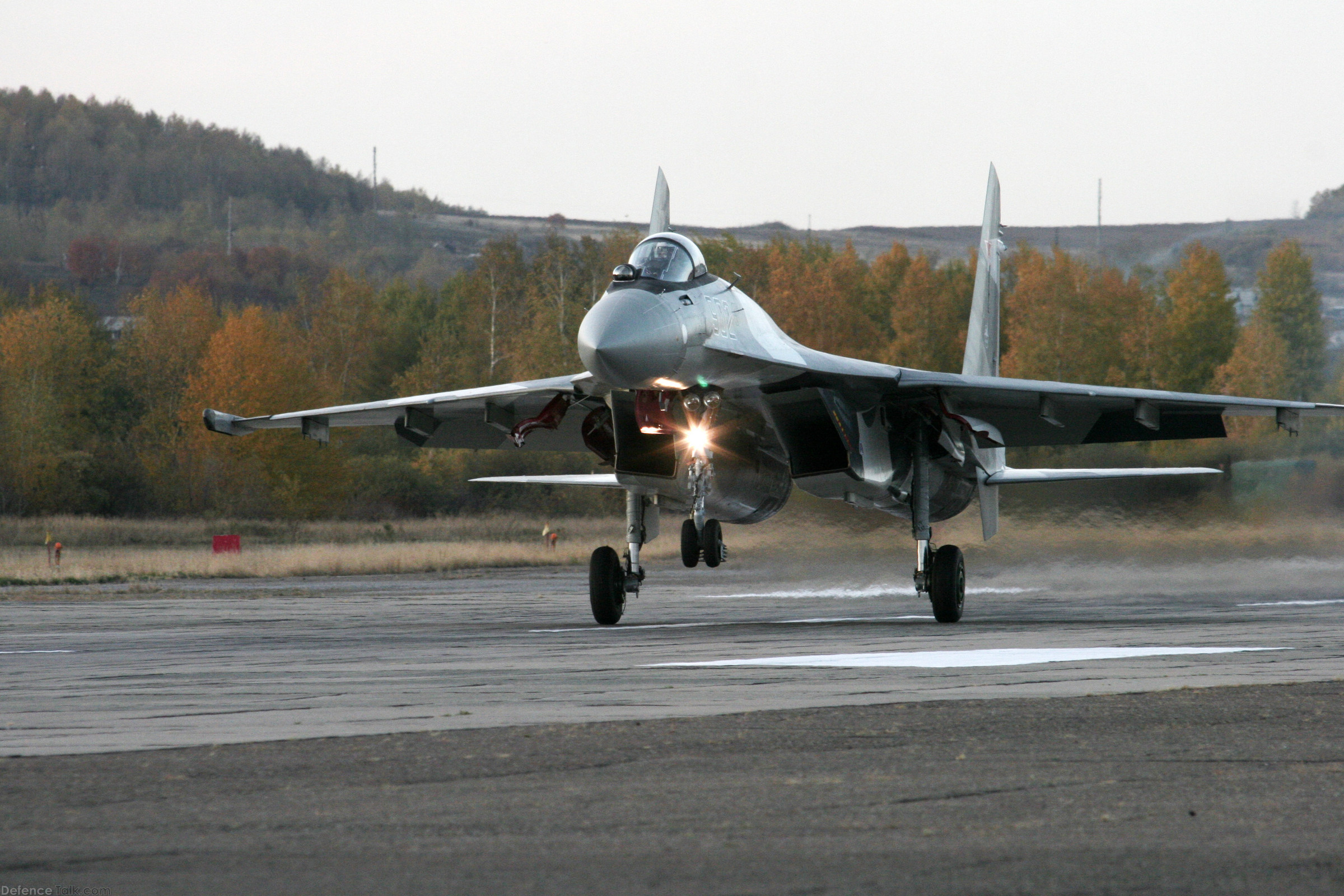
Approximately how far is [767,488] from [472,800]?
11207 mm

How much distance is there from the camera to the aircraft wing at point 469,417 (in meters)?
14.7

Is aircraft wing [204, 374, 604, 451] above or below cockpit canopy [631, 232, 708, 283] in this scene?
below

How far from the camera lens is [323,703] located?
746 centimetres

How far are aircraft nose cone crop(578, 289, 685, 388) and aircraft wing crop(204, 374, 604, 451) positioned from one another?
1.87m

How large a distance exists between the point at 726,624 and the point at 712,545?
1.70m

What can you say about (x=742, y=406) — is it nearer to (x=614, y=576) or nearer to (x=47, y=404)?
(x=614, y=576)

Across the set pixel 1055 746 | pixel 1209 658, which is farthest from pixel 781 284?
pixel 1055 746

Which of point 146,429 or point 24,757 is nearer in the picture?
point 24,757

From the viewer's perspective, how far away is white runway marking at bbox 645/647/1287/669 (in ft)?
31.3

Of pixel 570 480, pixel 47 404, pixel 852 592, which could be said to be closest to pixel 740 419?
pixel 570 480

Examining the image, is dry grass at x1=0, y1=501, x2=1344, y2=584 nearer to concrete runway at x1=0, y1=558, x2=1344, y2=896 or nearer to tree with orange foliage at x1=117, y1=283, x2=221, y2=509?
tree with orange foliage at x1=117, y1=283, x2=221, y2=509

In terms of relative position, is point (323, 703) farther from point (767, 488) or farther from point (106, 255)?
point (106, 255)

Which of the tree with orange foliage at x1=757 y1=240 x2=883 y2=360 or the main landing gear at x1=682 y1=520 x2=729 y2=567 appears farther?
the tree with orange foliage at x1=757 y1=240 x2=883 y2=360

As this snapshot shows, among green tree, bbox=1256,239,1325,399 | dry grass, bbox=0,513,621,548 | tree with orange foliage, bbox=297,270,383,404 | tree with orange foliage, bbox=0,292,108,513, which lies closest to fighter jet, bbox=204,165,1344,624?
dry grass, bbox=0,513,621,548
